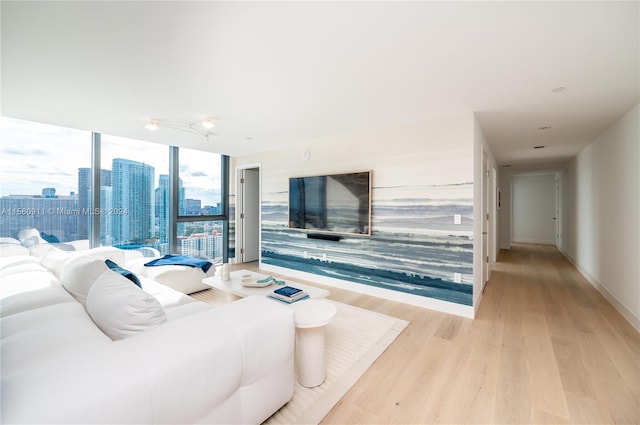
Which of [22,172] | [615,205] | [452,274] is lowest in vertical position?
[452,274]

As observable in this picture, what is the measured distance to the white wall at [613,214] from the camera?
2.85 meters

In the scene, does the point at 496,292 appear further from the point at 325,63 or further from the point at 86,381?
the point at 86,381

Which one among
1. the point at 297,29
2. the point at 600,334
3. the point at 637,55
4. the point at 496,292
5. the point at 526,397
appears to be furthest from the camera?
the point at 496,292

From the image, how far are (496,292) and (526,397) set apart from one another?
96.3 inches

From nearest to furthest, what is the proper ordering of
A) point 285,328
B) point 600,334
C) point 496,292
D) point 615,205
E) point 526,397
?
point 285,328, point 526,397, point 600,334, point 615,205, point 496,292

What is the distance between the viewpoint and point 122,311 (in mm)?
1342

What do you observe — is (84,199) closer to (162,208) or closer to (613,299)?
(162,208)

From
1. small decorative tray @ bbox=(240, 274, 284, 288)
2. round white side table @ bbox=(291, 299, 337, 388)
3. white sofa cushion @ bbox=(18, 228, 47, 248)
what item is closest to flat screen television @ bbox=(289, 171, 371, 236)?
small decorative tray @ bbox=(240, 274, 284, 288)

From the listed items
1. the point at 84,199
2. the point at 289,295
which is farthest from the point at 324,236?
the point at 84,199

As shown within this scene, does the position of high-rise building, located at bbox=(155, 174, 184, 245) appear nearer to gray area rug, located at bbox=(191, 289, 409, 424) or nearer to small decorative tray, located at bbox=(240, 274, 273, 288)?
gray area rug, located at bbox=(191, 289, 409, 424)

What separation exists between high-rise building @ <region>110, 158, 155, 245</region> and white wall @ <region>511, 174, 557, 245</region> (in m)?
10.3

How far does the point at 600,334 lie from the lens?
2.59 meters

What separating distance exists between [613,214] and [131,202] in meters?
6.91

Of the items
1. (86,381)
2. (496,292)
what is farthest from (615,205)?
(86,381)
